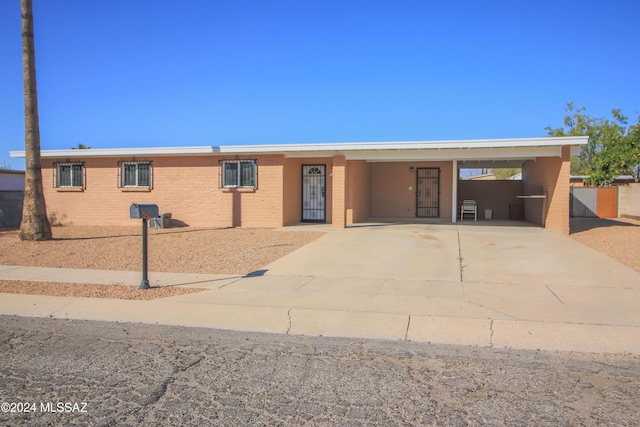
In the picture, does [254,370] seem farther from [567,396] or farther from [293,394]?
[567,396]

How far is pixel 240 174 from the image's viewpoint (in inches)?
742

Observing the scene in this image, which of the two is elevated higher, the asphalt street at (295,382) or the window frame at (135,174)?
the window frame at (135,174)

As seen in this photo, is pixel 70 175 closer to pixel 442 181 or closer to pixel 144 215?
pixel 144 215

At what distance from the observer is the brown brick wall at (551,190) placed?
15.8 meters

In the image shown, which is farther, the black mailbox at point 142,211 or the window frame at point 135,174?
the window frame at point 135,174

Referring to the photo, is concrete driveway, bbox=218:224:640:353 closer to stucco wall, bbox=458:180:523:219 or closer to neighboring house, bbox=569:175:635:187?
stucco wall, bbox=458:180:523:219

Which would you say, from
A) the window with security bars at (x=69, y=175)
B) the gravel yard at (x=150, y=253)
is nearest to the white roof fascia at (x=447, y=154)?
the gravel yard at (x=150, y=253)

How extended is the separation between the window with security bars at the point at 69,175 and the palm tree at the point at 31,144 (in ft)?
19.1

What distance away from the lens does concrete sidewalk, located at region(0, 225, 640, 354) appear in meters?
6.33

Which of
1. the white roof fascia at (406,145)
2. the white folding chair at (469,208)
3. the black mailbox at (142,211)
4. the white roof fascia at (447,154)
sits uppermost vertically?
the white roof fascia at (406,145)

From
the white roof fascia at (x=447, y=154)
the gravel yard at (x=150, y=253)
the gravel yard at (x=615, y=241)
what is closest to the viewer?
the gravel yard at (x=150, y=253)

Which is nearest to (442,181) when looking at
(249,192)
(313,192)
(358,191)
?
(358,191)

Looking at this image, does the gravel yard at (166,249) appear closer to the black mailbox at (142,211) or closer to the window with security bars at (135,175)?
the black mailbox at (142,211)

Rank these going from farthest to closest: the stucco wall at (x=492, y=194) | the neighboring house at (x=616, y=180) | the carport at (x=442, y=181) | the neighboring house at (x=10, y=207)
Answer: the neighboring house at (x=616, y=180) → the stucco wall at (x=492, y=194) → the neighboring house at (x=10, y=207) → the carport at (x=442, y=181)
